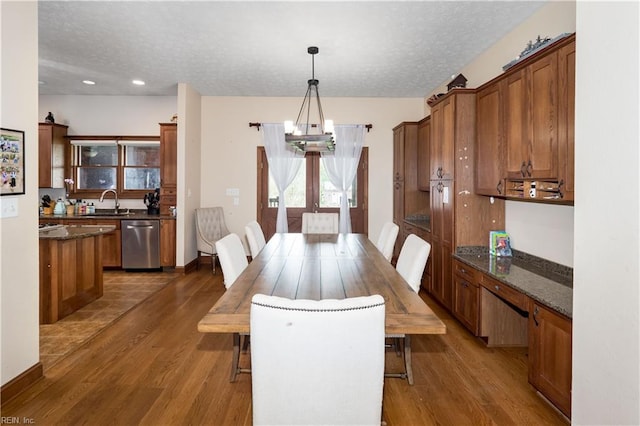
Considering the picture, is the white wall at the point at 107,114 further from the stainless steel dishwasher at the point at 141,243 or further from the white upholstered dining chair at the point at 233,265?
the white upholstered dining chair at the point at 233,265

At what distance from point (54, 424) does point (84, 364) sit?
77 centimetres

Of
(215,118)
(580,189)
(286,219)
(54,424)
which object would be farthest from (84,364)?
(215,118)

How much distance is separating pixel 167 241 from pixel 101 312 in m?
1.88

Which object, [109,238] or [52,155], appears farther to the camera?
[52,155]

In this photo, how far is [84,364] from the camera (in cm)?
278

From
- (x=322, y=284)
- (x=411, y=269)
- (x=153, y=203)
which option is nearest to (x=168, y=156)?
(x=153, y=203)

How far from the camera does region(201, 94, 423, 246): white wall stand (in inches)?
246

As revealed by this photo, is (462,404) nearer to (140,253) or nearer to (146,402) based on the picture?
(146,402)

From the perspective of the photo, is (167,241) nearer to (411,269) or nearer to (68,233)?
(68,233)

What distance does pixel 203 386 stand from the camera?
8.15 feet

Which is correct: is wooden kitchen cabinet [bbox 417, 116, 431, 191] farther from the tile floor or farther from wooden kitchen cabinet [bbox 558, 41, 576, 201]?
the tile floor

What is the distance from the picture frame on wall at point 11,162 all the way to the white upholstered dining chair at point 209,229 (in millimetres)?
3318

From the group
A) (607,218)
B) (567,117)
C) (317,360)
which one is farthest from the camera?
(567,117)

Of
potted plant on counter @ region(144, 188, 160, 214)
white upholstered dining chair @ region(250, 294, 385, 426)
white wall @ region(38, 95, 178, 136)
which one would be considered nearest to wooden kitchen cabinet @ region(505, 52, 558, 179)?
white upholstered dining chair @ region(250, 294, 385, 426)
